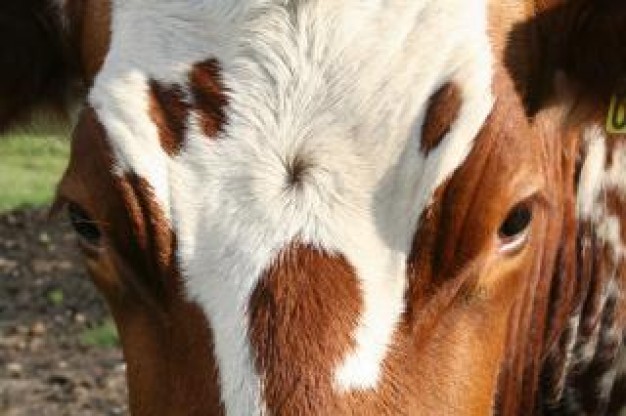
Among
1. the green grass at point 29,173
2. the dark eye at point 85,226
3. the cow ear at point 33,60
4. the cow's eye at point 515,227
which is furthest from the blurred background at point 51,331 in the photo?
the cow's eye at point 515,227

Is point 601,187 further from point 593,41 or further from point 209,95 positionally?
point 209,95

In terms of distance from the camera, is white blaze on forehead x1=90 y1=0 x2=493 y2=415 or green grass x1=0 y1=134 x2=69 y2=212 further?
green grass x1=0 y1=134 x2=69 y2=212

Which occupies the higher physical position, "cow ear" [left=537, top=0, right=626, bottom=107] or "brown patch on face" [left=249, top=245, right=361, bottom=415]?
"cow ear" [left=537, top=0, right=626, bottom=107]

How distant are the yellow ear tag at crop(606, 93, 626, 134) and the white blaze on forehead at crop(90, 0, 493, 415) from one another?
16.0 inches

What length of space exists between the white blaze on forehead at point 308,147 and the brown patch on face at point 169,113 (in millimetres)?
18

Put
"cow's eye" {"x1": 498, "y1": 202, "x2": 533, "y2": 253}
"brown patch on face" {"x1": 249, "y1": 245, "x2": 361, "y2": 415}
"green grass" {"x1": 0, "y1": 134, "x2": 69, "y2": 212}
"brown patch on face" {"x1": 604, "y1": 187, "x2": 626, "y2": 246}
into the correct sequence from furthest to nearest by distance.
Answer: "green grass" {"x1": 0, "y1": 134, "x2": 69, "y2": 212} → "brown patch on face" {"x1": 604, "y1": 187, "x2": 626, "y2": 246} → "cow's eye" {"x1": 498, "y1": 202, "x2": 533, "y2": 253} → "brown patch on face" {"x1": 249, "y1": 245, "x2": 361, "y2": 415}

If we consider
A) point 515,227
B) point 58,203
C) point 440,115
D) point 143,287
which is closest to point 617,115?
point 515,227

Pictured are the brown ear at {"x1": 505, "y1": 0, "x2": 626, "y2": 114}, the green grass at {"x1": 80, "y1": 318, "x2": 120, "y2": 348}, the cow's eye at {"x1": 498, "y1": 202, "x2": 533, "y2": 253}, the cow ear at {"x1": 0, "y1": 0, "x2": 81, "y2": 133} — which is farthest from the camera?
the green grass at {"x1": 80, "y1": 318, "x2": 120, "y2": 348}

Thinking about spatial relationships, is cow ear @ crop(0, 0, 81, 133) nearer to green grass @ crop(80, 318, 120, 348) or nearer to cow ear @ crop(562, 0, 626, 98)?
cow ear @ crop(562, 0, 626, 98)

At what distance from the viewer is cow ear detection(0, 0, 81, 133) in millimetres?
3666

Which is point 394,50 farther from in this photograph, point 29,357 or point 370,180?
point 29,357

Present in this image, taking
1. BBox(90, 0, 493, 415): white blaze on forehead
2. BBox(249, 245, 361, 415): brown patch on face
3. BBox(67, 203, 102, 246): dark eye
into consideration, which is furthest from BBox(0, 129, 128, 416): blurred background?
BBox(249, 245, 361, 415): brown patch on face

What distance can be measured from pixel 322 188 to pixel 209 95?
34 centimetres

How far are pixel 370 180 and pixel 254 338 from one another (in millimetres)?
406
